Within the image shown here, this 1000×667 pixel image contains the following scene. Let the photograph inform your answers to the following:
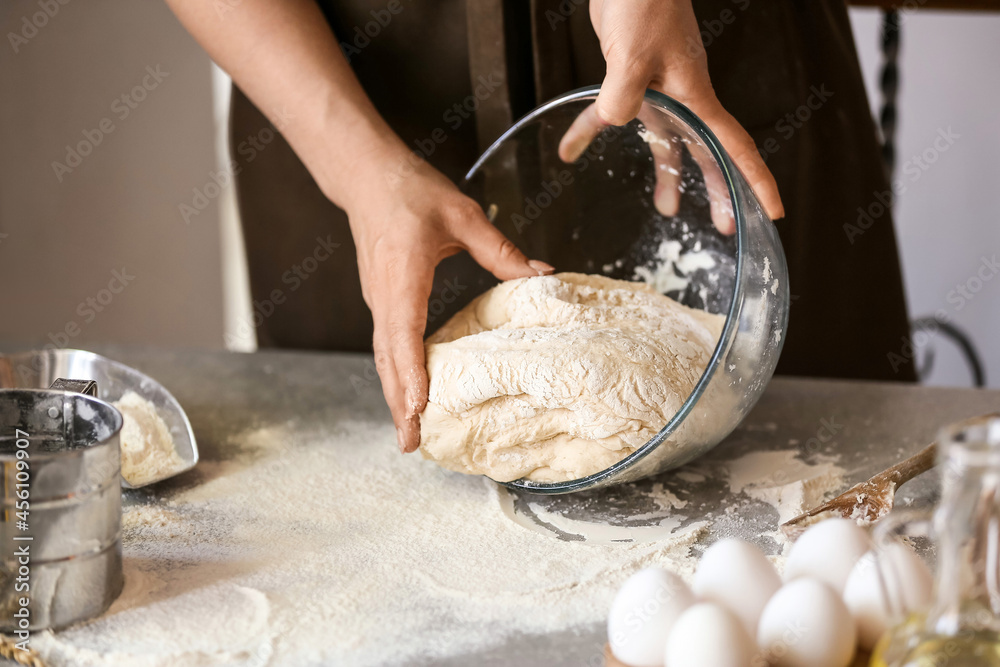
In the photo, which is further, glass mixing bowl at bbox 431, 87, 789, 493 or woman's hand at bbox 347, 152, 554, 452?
woman's hand at bbox 347, 152, 554, 452

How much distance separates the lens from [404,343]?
3.07ft

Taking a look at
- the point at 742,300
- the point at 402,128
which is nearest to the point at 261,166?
the point at 402,128

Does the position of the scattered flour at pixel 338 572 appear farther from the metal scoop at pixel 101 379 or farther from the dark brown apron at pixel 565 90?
the dark brown apron at pixel 565 90

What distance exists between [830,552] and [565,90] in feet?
2.70

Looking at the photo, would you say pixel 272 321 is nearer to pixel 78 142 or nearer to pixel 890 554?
pixel 78 142

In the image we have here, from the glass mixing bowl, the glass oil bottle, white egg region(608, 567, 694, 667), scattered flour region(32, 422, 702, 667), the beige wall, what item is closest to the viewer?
the glass oil bottle

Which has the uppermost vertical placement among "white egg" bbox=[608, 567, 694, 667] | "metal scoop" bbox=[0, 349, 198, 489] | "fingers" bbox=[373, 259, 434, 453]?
"fingers" bbox=[373, 259, 434, 453]

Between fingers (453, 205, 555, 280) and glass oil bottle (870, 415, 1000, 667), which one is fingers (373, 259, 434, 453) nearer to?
fingers (453, 205, 555, 280)

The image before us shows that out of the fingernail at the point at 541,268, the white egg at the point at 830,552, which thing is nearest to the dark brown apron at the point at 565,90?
the fingernail at the point at 541,268

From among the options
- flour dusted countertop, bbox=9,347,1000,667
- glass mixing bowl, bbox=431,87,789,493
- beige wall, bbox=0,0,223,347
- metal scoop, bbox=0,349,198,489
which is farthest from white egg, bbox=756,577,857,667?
beige wall, bbox=0,0,223,347

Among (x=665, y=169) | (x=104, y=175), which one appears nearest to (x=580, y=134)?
(x=665, y=169)

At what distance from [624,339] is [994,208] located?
7.34 ft

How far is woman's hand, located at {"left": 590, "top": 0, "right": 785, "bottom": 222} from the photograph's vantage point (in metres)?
0.87

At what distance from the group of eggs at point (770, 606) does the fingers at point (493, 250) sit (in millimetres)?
464
